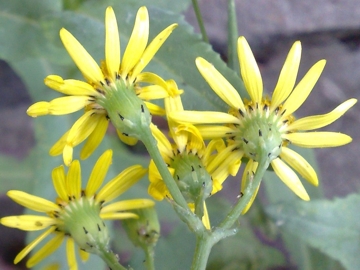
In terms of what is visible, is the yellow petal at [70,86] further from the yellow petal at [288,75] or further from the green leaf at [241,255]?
the green leaf at [241,255]

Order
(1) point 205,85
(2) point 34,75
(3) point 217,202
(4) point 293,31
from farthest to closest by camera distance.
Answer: (4) point 293,31, (3) point 217,202, (2) point 34,75, (1) point 205,85

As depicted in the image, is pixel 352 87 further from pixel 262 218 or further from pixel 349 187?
pixel 262 218

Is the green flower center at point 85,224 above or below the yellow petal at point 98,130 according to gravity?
below

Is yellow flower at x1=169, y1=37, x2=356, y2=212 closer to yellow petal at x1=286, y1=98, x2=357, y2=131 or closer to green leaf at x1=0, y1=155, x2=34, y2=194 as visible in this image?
yellow petal at x1=286, y1=98, x2=357, y2=131

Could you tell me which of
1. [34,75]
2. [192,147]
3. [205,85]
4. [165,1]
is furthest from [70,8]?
[192,147]


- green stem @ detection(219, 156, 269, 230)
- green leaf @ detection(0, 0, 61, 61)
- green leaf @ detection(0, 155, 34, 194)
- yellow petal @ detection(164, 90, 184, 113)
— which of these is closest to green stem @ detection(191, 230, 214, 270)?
green stem @ detection(219, 156, 269, 230)

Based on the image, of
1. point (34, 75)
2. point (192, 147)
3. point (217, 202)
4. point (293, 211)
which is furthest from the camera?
point (217, 202)

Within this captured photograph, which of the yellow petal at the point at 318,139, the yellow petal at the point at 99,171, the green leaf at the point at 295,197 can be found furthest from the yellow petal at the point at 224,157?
the green leaf at the point at 295,197
